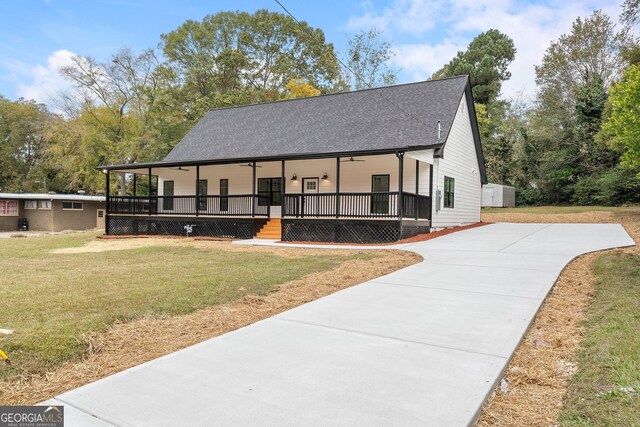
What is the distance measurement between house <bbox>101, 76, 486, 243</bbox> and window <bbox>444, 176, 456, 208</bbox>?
0.04 meters

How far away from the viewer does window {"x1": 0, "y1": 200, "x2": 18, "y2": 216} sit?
92.8ft

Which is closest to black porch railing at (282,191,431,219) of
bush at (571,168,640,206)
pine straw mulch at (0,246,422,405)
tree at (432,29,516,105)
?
pine straw mulch at (0,246,422,405)

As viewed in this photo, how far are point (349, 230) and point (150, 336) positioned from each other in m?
10.3

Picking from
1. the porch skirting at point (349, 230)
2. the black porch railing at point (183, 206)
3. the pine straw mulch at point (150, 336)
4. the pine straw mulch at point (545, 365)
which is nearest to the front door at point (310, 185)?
the black porch railing at point (183, 206)

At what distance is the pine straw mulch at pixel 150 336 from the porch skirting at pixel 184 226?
386 inches

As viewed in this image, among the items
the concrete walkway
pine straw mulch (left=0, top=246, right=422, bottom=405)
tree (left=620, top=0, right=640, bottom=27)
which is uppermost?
tree (left=620, top=0, right=640, bottom=27)

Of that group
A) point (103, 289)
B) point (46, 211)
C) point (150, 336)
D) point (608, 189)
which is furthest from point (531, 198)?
point (46, 211)

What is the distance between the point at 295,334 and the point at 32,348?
2222 millimetres

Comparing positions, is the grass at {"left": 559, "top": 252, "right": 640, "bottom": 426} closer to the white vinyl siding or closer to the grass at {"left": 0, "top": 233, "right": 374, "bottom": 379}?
the grass at {"left": 0, "top": 233, "right": 374, "bottom": 379}

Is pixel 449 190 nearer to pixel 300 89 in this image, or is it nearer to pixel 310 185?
pixel 310 185

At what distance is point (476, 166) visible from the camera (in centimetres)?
2053

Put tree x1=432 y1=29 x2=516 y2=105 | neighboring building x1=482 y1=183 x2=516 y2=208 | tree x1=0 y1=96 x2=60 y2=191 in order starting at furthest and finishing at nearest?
tree x1=0 y1=96 x2=60 y2=191 < tree x1=432 y1=29 x2=516 y2=105 < neighboring building x1=482 y1=183 x2=516 y2=208

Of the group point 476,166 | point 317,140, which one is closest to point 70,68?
point 317,140

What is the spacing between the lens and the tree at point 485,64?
121ft
